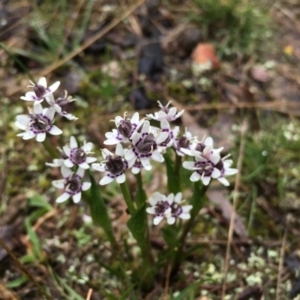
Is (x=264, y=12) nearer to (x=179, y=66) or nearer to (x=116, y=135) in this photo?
(x=179, y=66)

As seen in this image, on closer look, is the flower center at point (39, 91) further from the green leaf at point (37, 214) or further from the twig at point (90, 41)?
the twig at point (90, 41)

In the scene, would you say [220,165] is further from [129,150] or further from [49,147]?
[49,147]

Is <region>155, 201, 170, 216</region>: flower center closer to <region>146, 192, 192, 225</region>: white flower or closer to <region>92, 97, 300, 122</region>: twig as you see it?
<region>146, 192, 192, 225</region>: white flower

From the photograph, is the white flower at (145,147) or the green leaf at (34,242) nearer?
the white flower at (145,147)

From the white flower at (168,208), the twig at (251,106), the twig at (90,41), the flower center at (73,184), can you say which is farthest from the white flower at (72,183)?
the twig at (90,41)

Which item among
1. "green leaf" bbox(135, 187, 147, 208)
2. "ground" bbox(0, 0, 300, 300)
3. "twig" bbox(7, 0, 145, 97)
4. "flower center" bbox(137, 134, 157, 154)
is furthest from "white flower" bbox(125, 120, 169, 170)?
"twig" bbox(7, 0, 145, 97)

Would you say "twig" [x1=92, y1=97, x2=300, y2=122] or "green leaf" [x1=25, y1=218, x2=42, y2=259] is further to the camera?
"twig" [x1=92, y1=97, x2=300, y2=122]

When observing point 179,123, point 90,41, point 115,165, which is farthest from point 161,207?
point 90,41
